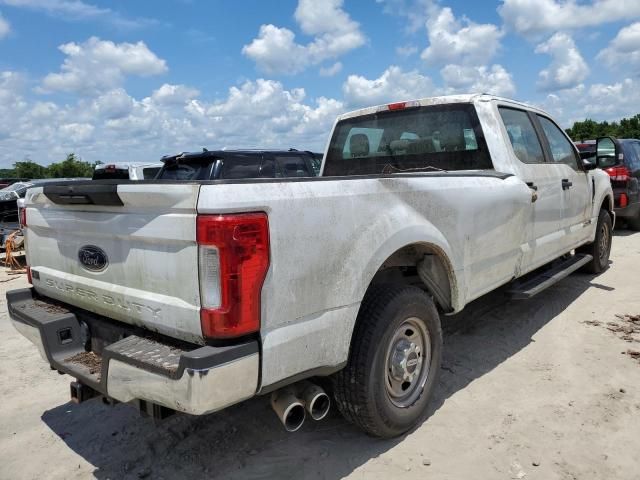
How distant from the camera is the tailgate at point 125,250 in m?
2.08

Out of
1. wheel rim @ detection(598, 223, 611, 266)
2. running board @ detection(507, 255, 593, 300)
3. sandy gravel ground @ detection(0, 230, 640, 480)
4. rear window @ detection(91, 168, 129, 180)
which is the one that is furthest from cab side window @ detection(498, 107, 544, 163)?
rear window @ detection(91, 168, 129, 180)

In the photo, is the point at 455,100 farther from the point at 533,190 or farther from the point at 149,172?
the point at 149,172

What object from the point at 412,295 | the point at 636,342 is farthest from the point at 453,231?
Answer: the point at 636,342

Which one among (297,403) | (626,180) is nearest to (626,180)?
(626,180)

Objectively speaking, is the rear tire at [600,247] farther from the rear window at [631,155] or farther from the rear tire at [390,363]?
the rear tire at [390,363]

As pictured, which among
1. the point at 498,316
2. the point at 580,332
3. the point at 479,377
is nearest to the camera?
the point at 479,377

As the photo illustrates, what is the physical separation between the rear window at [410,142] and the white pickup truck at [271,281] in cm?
10

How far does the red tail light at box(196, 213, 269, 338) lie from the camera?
6.46 ft

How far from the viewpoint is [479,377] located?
3721 mm

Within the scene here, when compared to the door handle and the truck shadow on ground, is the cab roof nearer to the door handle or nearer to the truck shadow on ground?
the door handle

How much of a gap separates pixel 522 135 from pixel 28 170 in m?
58.4

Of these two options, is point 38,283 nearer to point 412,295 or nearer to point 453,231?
point 412,295

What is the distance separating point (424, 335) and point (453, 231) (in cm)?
67

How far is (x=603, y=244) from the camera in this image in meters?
6.52
